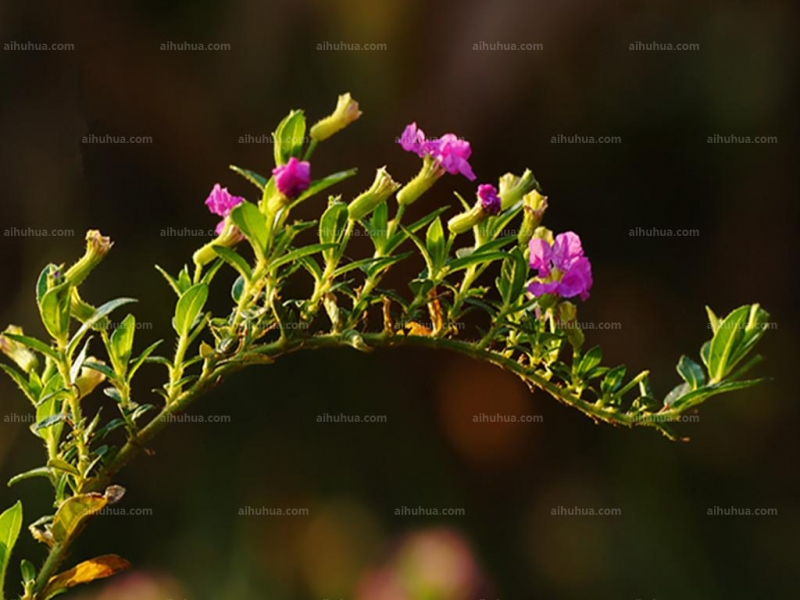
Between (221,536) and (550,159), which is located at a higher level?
(550,159)

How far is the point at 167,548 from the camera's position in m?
1.72

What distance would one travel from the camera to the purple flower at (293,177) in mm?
526

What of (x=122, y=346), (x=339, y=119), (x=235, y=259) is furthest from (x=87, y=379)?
(x=339, y=119)

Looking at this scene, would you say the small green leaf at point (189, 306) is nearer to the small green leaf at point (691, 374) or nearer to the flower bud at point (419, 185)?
the flower bud at point (419, 185)

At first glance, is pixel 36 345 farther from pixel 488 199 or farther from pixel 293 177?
pixel 488 199

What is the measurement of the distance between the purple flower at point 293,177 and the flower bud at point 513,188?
0.19 m

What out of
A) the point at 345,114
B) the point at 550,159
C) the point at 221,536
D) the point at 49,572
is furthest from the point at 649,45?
the point at 49,572

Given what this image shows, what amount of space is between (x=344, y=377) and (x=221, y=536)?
14.5 inches

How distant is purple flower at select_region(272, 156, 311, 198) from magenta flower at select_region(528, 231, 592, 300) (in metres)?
0.19

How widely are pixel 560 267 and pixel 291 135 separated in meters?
0.21

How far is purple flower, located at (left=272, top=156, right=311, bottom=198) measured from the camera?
0.53 metres

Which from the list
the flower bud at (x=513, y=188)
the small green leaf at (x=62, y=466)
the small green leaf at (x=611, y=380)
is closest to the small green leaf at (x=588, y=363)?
the small green leaf at (x=611, y=380)

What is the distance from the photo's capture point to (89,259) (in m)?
0.61

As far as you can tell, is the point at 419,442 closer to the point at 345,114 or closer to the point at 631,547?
the point at 631,547
